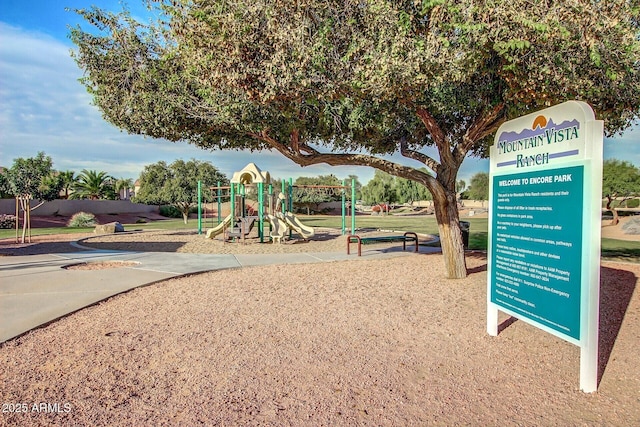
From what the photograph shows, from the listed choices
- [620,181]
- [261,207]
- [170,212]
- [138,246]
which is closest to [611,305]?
[261,207]

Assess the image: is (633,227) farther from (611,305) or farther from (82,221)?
(82,221)

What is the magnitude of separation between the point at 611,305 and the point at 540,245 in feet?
11.4

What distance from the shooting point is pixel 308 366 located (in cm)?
429

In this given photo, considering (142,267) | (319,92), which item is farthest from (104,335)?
(142,267)

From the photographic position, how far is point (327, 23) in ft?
20.9

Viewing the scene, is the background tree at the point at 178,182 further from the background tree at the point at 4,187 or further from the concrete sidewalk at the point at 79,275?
the concrete sidewalk at the point at 79,275

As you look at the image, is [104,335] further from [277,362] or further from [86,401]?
[277,362]

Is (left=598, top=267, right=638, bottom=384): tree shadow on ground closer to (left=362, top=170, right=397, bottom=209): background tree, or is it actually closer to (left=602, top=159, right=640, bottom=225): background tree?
(left=602, top=159, right=640, bottom=225): background tree

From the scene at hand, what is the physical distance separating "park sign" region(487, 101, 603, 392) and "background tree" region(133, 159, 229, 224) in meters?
28.6

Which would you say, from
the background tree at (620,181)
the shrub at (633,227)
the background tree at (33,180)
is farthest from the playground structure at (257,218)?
the background tree at (33,180)

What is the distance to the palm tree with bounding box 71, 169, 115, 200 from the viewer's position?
175ft

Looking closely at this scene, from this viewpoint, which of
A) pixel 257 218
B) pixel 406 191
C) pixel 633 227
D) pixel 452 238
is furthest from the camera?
pixel 406 191

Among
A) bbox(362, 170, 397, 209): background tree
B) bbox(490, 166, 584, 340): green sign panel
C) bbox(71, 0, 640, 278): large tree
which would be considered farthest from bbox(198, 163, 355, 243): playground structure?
bbox(362, 170, 397, 209): background tree

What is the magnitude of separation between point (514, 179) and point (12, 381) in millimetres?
5427
